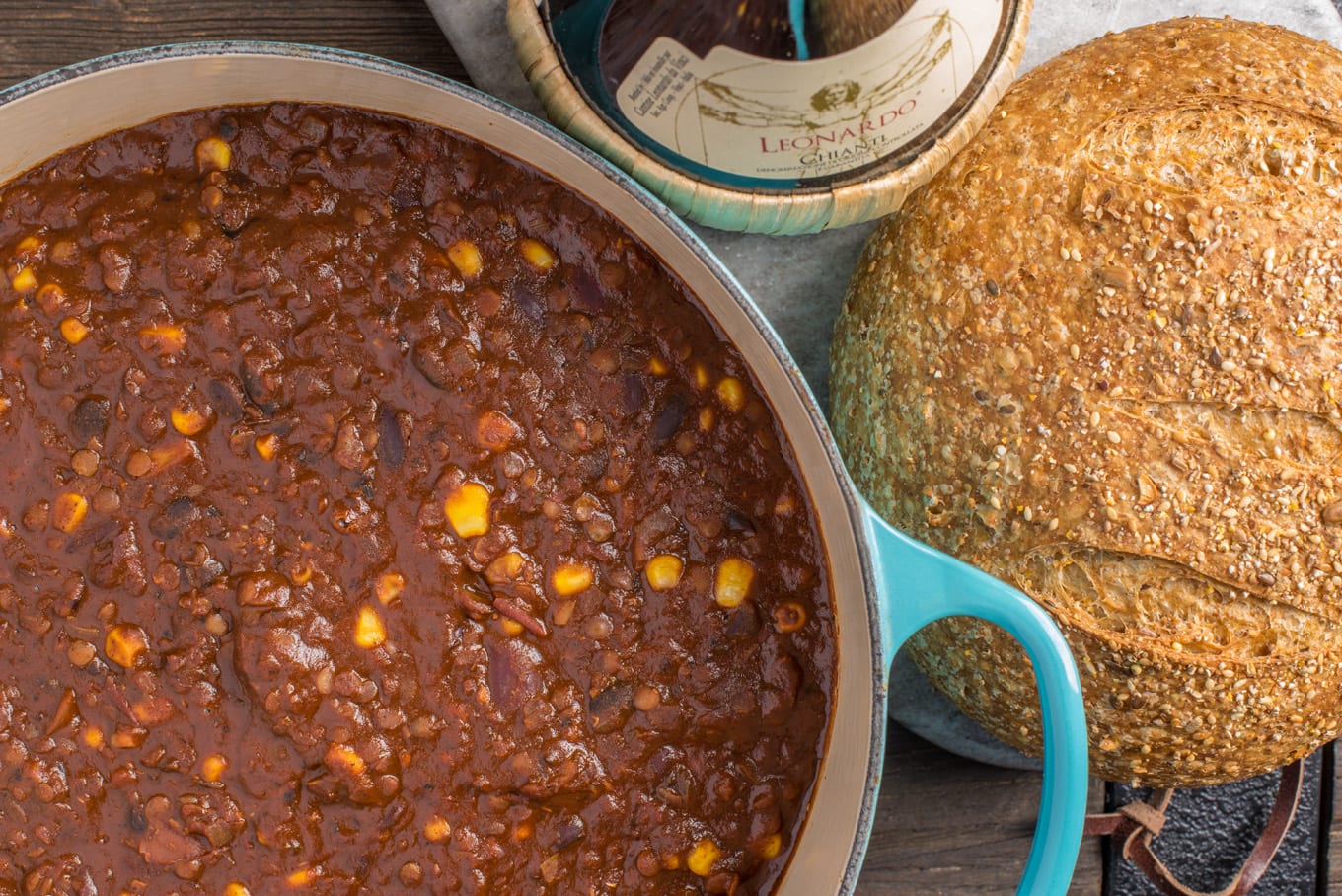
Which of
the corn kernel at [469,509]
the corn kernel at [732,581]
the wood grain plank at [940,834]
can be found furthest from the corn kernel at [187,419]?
the wood grain plank at [940,834]

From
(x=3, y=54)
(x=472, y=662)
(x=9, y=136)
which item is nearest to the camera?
(x=9, y=136)

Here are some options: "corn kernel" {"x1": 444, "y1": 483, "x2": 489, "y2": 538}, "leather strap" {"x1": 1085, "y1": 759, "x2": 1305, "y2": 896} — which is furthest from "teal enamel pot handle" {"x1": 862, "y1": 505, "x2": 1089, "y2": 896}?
"leather strap" {"x1": 1085, "y1": 759, "x2": 1305, "y2": 896}

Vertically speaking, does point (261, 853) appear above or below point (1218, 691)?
below

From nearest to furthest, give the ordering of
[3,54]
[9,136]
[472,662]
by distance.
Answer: [9,136] → [472,662] → [3,54]

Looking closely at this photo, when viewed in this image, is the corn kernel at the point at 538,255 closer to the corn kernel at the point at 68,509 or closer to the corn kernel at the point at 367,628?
the corn kernel at the point at 367,628

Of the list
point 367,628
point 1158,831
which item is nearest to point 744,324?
point 367,628

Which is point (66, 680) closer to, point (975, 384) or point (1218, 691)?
point (975, 384)

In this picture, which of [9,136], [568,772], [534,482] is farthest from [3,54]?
[568,772]
